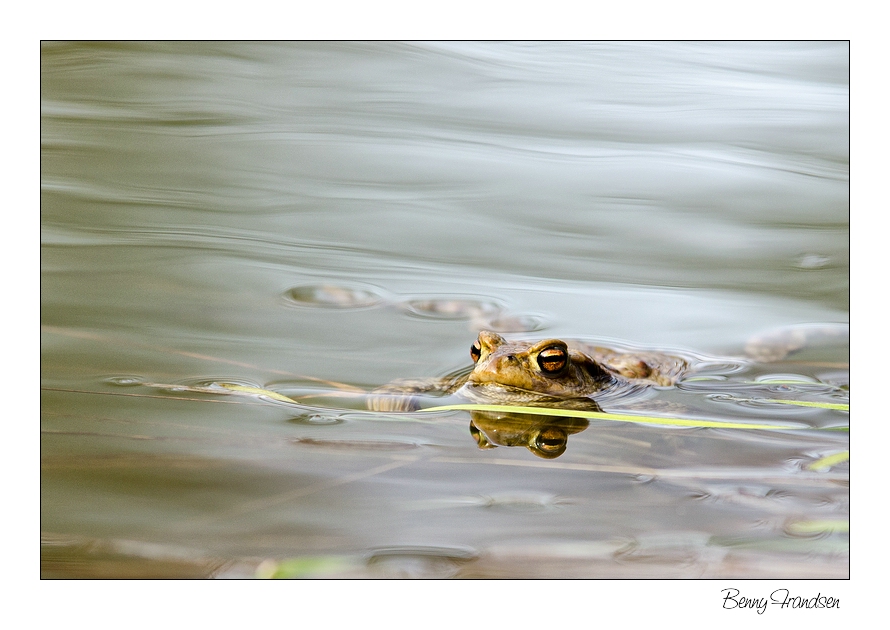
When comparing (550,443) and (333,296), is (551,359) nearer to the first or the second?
(550,443)

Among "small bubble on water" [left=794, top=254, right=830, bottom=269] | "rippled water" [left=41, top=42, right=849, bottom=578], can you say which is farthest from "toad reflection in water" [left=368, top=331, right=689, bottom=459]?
"small bubble on water" [left=794, top=254, right=830, bottom=269]

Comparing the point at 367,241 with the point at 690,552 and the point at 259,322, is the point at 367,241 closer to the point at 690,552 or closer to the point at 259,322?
the point at 259,322

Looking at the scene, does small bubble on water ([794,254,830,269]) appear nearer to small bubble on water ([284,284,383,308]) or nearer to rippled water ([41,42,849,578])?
rippled water ([41,42,849,578])

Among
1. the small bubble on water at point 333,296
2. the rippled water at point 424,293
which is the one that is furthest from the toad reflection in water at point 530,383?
the small bubble on water at point 333,296

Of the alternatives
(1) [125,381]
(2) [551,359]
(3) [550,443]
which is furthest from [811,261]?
(1) [125,381]

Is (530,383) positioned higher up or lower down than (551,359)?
lower down

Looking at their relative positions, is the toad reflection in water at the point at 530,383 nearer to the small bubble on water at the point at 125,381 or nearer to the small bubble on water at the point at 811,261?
the small bubble on water at the point at 125,381
